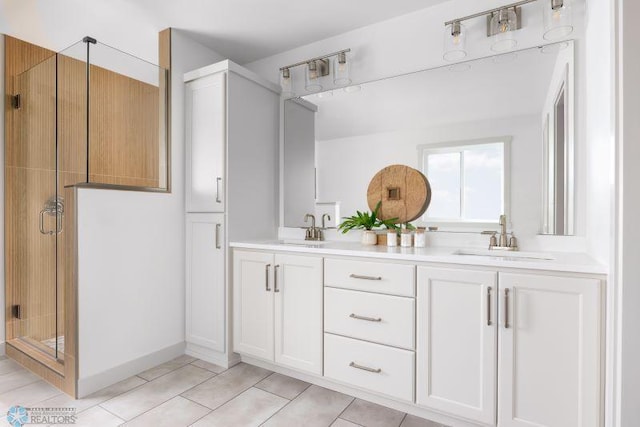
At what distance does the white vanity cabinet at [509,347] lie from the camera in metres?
1.42

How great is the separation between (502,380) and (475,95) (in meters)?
1.60

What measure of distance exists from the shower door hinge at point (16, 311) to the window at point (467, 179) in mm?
2861

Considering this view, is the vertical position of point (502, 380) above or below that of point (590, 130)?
below

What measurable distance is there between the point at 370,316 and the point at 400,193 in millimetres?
889

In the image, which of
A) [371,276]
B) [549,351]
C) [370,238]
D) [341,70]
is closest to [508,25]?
[341,70]

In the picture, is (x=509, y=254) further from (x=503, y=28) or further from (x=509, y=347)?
(x=503, y=28)

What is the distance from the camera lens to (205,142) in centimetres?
256

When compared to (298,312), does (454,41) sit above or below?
above

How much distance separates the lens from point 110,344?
7.16ft

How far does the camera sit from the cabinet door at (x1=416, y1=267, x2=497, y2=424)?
1.60 metres

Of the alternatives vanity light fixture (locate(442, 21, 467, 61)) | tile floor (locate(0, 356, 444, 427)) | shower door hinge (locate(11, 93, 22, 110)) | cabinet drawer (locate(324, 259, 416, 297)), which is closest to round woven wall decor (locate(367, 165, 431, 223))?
cabinet drawer (locate(324, 259, 416, 297))

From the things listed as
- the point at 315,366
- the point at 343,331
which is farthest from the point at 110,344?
the point at 343,331

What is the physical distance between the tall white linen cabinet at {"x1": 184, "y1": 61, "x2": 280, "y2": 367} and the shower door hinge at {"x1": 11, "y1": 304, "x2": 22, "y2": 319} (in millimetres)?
1123

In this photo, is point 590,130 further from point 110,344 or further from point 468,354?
point 110,344
